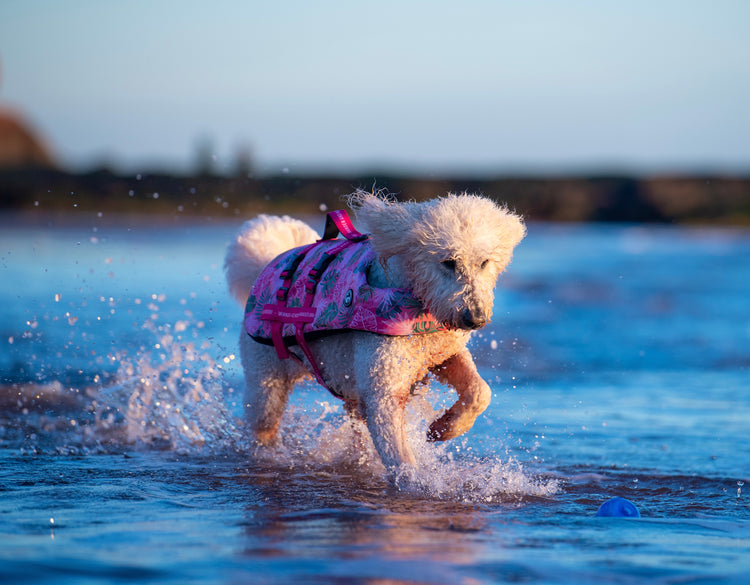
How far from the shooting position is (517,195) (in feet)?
123

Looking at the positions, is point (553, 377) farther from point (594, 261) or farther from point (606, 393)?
point (594, 261)

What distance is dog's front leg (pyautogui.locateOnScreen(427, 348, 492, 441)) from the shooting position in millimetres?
4895

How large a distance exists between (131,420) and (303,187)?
33422 millimetres

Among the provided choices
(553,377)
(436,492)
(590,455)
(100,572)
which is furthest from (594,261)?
(100,572)

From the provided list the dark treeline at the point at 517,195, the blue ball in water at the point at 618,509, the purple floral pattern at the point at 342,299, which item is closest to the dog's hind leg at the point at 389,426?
the purple floral pattern at the point at 342,299

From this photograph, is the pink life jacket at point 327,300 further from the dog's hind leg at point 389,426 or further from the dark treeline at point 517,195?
the dark treeline at point 517,195

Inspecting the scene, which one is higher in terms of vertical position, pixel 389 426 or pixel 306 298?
pixel 306 298

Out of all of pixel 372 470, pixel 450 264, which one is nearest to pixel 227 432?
pixel 372 470

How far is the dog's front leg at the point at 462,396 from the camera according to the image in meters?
4.89

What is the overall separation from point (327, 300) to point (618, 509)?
6.06 feet

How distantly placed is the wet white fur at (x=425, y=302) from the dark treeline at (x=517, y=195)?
26.6 metres

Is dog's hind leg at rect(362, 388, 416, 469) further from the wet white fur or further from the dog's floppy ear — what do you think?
the dog's floppy ear

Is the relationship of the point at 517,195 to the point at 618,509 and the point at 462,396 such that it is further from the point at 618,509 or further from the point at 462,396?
the point at 618,509

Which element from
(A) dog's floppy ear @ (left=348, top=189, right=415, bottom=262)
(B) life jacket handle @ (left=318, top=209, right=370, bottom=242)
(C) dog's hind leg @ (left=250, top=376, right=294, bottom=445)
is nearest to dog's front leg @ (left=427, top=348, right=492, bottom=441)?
(A) dog's floppy ear @ (left=348, top=189, right=415, bottom=262)
